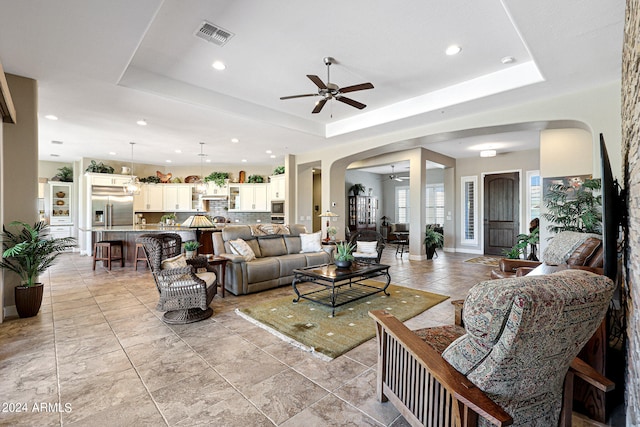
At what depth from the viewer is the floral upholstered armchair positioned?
1040mm

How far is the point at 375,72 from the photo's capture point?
4152 mm

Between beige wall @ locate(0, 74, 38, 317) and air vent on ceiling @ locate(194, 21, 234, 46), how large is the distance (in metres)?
2.31

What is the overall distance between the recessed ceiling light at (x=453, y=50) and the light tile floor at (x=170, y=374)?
310cm

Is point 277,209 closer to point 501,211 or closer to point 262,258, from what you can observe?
point 262,258

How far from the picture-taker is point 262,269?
184 inches

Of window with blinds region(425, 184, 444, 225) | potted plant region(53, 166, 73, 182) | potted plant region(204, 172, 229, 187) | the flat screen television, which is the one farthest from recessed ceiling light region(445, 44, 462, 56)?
potted plant region(53, 166, 73, 182)

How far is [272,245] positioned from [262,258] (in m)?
0.41

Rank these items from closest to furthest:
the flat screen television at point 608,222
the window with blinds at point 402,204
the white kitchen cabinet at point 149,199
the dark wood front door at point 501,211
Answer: the flat screen television at point 608,222 → the dark wood front door at point 501,211 → the white kitchen cabinet at point 149,199 → the window with blinds at point 402,204

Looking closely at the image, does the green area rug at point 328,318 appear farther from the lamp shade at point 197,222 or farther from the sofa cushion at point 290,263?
the lamp shade at point 197,222

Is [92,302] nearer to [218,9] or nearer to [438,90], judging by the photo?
[218,9]

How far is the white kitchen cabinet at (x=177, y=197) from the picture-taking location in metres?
10.1

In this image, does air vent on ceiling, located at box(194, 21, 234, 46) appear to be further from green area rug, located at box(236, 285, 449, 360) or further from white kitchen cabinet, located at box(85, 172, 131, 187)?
white kitchen cabinet, located at box(85, 172, 131, 187)

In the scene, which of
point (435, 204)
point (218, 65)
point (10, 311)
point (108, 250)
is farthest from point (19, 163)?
point (435, 204)

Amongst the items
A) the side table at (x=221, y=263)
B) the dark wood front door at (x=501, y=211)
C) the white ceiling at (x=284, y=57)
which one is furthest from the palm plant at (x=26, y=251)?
the dark wood front door at (x=501, y=211)
